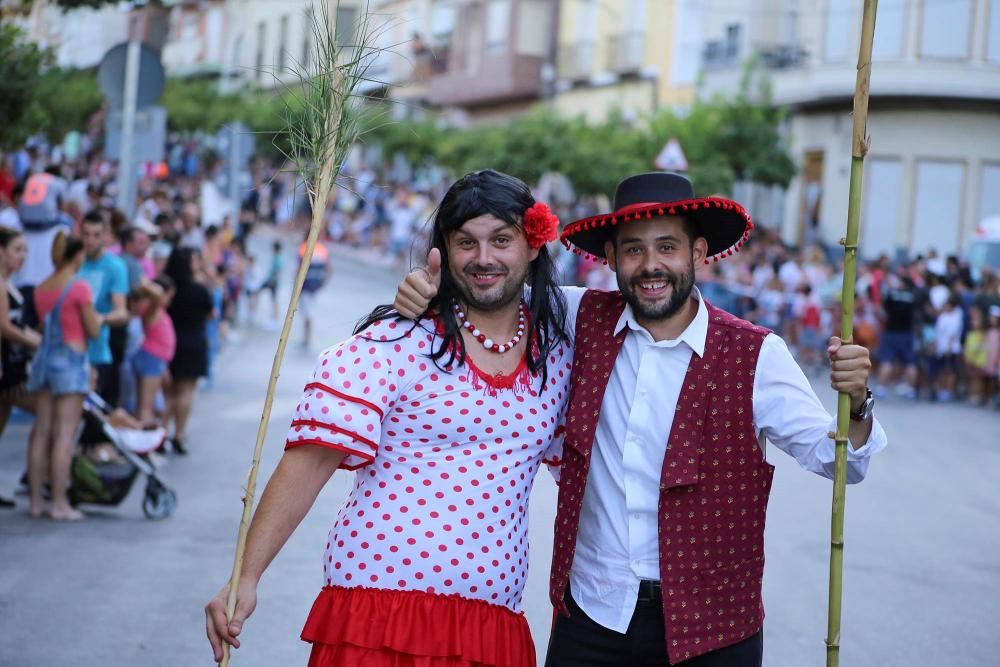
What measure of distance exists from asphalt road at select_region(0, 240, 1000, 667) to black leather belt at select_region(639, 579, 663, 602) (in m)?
2.91

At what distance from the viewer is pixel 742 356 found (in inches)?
153

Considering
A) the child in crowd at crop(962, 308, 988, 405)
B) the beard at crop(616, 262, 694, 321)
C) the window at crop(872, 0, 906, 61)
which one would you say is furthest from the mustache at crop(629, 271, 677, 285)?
the window at crop(872, 0, 906, 61)

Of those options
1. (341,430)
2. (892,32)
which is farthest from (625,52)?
(341,430)

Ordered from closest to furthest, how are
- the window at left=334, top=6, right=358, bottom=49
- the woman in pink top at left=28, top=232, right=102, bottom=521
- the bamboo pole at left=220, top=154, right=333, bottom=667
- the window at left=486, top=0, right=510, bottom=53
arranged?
the bamboo pole at left=220, top=154, right=333, bottom=667, the window at left=334, top=6, right=358, bottom=49, the woman in pink top at left=28, top=232, right=102, bottom=521, the window at left=486, top=0, right=510, bottom=53

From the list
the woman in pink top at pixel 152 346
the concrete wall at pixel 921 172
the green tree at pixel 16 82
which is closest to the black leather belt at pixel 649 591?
the woman in pink top at pixel 152 346

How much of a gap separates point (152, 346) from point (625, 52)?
31447 millimetres

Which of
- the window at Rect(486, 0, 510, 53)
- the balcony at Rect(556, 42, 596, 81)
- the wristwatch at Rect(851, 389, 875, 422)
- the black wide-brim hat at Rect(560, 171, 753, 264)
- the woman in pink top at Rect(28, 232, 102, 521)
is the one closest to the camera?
the wristwatch at Rect(851, 389, 875, 422)

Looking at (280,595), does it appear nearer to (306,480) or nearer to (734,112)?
(306,480)

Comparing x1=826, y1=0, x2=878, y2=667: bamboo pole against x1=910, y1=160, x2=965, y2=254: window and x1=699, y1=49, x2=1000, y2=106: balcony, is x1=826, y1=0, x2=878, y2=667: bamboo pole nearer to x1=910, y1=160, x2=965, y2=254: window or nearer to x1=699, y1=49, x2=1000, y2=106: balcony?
x1=699, y1=49, x2=1000, y2=106: balcony

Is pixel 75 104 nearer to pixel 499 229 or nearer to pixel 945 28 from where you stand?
pixel 945 28

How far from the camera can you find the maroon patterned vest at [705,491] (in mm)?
3738

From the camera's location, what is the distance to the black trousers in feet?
12.4

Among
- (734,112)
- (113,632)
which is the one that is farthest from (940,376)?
(113,632)

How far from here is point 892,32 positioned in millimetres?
33156
